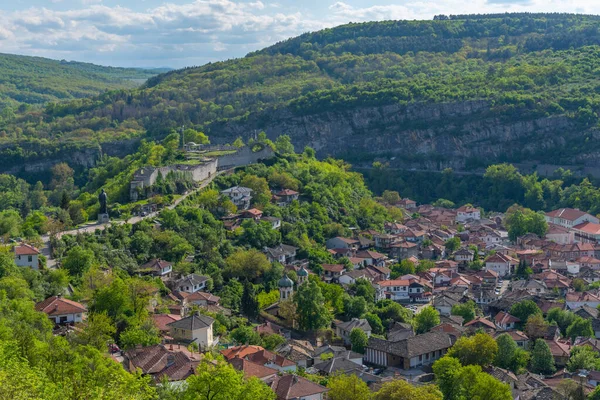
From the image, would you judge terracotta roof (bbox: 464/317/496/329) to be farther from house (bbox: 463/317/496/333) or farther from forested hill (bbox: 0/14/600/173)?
forested hill (bbox: 0/14/600/173)

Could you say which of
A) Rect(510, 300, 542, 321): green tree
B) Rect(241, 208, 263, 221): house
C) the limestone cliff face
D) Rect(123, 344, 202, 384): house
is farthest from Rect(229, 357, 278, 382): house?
the limestone cliff face

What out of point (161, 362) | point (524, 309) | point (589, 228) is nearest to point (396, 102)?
point (589, 228)

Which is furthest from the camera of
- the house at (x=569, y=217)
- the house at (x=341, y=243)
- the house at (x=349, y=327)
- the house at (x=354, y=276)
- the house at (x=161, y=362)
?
the house at (x=569, y=217)

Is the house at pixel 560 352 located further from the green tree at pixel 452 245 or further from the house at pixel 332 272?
the green tree at pixel 452 245

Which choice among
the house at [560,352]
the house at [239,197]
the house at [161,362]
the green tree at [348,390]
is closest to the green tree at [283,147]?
the house at [239,197]

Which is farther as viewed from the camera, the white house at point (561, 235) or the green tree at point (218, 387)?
the white house at point (561, 235)
